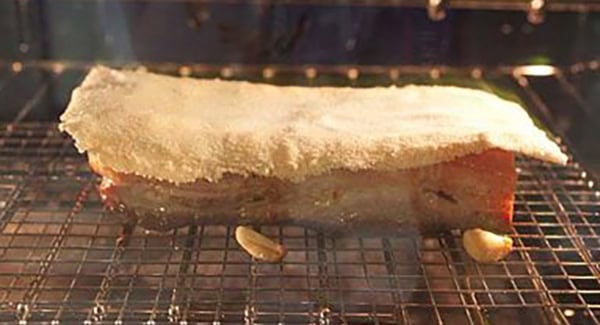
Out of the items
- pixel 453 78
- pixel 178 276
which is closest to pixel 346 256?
pixel 178 276

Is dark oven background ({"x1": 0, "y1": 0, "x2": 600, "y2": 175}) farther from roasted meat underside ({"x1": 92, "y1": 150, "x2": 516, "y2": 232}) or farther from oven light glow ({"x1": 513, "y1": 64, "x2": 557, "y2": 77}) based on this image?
roasted meat underside ({"x1": 92, "y1": 150, "x2": 516, "y2": 232})

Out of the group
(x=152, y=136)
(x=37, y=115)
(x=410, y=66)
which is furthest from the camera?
(x=410, y=66)

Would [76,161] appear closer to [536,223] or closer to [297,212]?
[297,212]

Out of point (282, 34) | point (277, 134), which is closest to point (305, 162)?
point (277, 134)

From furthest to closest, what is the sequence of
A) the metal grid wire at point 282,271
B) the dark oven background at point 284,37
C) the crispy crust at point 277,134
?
the dark oven background at point 284,37 < the crispy crust at point 277,134 < the metal grid wire at point 282,271

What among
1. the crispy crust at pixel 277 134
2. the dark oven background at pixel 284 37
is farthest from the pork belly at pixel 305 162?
the dark oven background at pixel 284 37

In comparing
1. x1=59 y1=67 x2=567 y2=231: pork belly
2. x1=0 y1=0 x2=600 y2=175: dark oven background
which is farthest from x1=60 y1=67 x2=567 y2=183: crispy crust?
x1=0 y1=0 x2=600 y2=175: dark oven background

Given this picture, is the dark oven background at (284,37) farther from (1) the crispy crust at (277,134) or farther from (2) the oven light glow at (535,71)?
(1) the crispy crust at (277,134)
